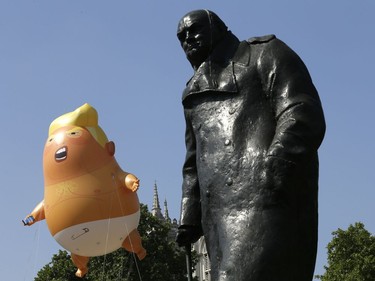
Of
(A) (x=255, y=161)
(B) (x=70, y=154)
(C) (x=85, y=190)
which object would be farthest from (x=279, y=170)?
(B) (x=70, y=154)

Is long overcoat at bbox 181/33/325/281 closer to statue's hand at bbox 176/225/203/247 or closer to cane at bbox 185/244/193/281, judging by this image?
statue's hand at bbox 176/225/203/247

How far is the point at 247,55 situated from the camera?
19.3 ft

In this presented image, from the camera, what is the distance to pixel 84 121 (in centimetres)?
2517

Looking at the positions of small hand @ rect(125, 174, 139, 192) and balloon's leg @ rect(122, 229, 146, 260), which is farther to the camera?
balloon's leg @ rect(122, 229, 146, 260)

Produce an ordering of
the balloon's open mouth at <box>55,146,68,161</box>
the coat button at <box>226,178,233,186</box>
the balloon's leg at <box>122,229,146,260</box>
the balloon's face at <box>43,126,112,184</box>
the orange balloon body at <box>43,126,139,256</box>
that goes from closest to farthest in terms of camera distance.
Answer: the coat button at <box>226,178,233,186</box> → the orange balloon body at <box>43,126,139,256</box> → the balloon's face at <box>43,126,112,184</box> → the balloon's open mouth at <box>55,146,68,161</box> → the balloon's leg at <box>122,229,146,260</box>

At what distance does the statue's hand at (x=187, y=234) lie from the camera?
6000mm

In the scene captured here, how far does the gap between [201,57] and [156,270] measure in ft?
127

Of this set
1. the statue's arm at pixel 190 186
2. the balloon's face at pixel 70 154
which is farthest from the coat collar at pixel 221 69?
the balloon's face at pixel 70 154

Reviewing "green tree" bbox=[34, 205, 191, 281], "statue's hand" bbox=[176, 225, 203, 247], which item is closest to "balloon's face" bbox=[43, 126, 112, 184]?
"statue's hand" bbox=[176, 225, 203, 247]

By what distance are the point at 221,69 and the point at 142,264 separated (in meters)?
39.0

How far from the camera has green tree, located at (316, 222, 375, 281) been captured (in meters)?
41.0

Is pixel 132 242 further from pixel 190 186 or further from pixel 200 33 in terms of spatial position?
pixel 200 33

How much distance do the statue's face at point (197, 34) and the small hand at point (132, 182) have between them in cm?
1833

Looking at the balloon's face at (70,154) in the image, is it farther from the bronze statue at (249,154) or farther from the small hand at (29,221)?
the bronze statue at (249,154)
